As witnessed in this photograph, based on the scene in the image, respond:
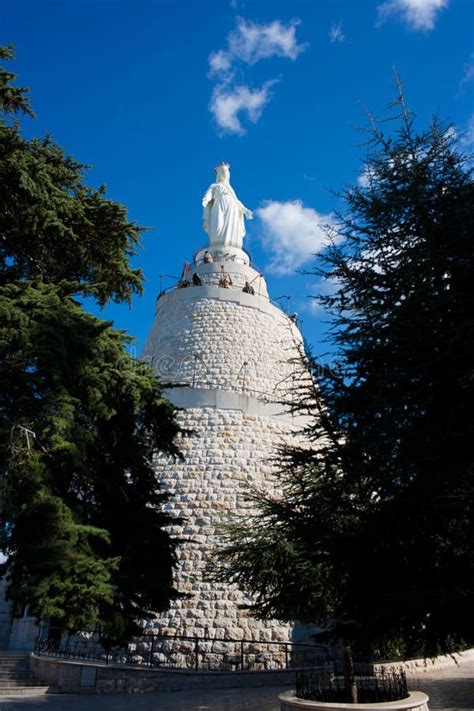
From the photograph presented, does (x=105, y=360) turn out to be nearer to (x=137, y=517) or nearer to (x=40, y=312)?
(x=40, y=312)

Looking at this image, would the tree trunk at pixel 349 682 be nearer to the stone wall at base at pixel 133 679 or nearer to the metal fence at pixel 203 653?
the stone wall at base at pixel 133 679

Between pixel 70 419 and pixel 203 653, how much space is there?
23.9 feet

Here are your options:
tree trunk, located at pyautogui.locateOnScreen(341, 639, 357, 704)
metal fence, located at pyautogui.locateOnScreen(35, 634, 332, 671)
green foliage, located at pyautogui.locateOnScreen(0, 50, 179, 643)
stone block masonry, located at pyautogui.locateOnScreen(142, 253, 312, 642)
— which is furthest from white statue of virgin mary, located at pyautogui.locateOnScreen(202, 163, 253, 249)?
tree trunk, located at pyautogui.locateOnScreen(341, 639, 357, 704)

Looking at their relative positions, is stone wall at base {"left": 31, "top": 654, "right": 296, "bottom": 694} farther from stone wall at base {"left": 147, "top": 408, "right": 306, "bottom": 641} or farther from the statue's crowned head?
the statue's crowned head

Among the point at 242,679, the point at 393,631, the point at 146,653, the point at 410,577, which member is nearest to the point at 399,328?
the point at 410,577

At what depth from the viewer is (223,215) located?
78.6 feet

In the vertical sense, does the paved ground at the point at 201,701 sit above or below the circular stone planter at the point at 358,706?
below

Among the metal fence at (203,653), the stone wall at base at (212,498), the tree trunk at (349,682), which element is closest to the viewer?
the tree trunk at (349,682)

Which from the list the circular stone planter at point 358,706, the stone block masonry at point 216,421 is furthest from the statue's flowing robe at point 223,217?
the circular stone planter at point 358,706

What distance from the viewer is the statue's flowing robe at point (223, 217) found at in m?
23.7

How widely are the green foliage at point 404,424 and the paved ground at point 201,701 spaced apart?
73.5 inches

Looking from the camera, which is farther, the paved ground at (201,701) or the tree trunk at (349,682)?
the paved ground at (201,701)

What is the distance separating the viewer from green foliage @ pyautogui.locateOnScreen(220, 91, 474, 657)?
5.25m

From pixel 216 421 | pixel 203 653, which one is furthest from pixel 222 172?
pixel 203 653
